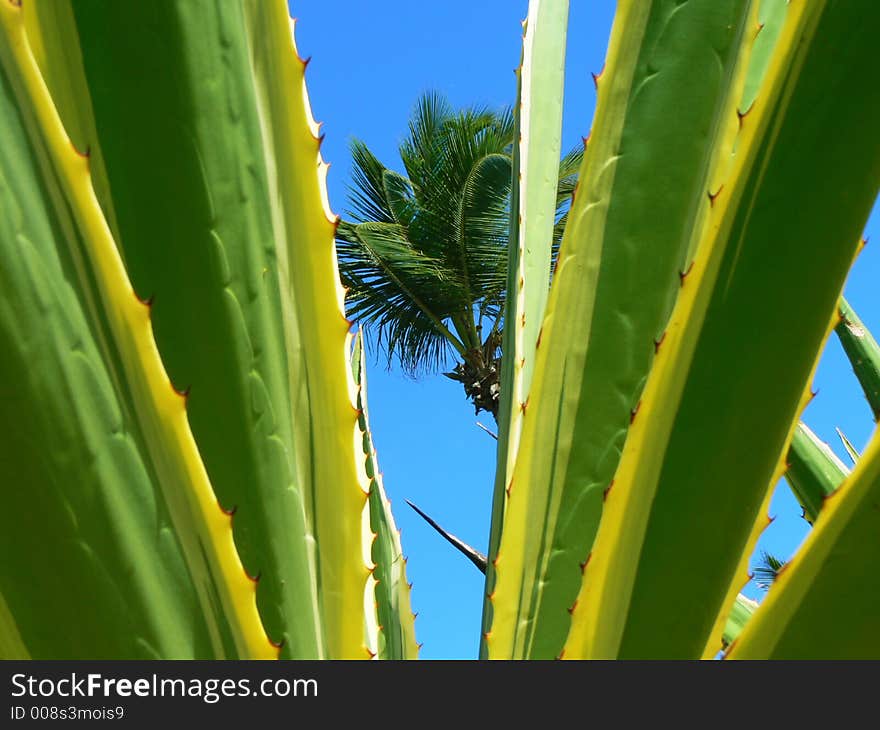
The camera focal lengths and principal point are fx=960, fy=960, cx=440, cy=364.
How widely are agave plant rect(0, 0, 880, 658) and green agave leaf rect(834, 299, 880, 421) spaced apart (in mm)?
763

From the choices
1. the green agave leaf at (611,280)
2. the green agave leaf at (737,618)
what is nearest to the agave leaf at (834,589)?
the green agave leaf at (611,280)

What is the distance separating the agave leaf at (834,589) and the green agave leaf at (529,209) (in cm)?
33

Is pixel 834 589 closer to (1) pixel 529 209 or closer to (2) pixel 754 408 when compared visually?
(2) pixel 754 408

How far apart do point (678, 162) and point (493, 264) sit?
25.9ft

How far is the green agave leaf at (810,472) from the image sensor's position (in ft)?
4.06

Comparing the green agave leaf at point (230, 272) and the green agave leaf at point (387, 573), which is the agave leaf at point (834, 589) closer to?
the green agave leaf at point (230, 272)

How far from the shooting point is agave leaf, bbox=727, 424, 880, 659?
1.32 ft

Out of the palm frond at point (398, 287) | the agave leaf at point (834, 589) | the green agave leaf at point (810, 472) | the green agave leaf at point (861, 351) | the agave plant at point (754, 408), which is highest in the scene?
the palm frond at point (398, 287)

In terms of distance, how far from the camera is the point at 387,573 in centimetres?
111

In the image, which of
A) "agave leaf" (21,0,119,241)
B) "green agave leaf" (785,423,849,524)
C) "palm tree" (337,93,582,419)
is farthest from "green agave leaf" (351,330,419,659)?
"palm tree" (337,93,582,419)

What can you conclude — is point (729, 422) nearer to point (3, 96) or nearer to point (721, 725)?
point (721, 725)

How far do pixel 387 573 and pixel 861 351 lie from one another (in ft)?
2.62

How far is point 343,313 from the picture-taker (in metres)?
0.58

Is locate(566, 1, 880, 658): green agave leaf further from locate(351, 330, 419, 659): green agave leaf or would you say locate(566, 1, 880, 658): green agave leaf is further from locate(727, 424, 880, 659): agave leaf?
locate(351, 330, 419, 659): green agave leaf
